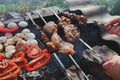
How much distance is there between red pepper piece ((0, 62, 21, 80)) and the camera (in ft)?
18.2

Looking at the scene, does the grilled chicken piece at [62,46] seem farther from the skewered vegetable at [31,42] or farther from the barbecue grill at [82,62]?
the skewered vegetable at [31,42]

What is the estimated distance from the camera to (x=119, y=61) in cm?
499

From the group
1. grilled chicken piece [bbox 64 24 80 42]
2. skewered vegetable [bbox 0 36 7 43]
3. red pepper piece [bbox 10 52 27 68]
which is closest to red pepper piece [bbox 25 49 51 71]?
red pepper piece [bbox 10 52 27 68]

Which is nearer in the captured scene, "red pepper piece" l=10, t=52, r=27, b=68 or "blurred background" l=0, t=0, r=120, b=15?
"red pepper piece" l=10, t=52, r=27, b=68

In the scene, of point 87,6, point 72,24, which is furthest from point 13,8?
point 72,24

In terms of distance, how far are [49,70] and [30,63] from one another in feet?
1.63

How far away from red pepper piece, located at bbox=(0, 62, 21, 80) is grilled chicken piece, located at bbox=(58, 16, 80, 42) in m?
1.65

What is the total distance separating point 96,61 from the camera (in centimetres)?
585

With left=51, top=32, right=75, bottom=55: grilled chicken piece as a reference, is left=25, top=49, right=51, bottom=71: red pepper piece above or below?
below

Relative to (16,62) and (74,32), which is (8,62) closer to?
(16,62)

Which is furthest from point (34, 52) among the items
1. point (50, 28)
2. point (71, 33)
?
point (71, 33)

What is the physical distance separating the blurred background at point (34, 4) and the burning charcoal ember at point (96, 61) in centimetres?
671

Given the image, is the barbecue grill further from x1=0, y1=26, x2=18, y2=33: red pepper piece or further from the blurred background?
the blurred background

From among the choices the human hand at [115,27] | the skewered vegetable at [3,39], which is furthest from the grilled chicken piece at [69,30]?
the skewered vegetable at [3,39]
